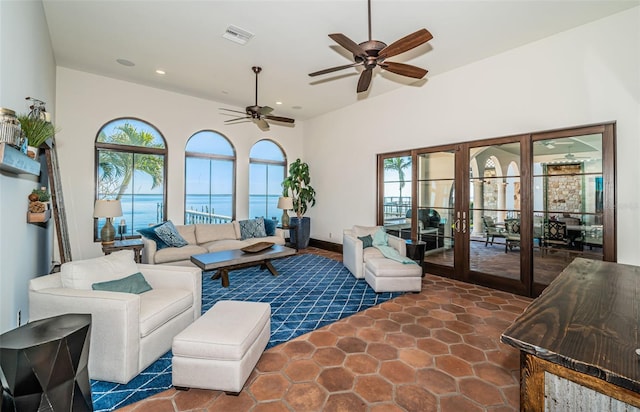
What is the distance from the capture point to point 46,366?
1.47 metres

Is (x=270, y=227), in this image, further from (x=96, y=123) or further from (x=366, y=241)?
(x=96, y=123)

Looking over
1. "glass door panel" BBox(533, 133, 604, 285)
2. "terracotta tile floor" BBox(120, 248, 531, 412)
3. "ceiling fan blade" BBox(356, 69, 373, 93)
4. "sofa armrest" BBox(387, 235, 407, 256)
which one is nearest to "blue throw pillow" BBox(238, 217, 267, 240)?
"sofa armrest" BBox(387, 235, 407, 256)

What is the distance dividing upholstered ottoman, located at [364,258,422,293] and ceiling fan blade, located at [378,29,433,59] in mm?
2689

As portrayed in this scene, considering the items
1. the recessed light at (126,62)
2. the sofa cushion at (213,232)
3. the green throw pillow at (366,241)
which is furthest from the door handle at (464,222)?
the recessed light at (126,62)

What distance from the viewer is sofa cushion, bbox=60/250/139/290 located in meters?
2.27

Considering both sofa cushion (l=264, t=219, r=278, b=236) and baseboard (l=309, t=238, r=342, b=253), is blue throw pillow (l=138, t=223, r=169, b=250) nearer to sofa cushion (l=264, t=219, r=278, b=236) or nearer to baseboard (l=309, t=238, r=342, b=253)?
sofa cushion (l=264, t=219, r=278, b=236)

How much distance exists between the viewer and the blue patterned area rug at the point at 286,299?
2023mm

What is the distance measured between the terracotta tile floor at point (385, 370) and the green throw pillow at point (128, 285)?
3.16ft

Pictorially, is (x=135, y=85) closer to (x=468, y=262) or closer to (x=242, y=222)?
(x=242, y=222)

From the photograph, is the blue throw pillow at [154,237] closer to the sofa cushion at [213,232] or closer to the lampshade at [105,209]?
the lampshade at [105,209]

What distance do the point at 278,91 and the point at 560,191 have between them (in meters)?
5.04

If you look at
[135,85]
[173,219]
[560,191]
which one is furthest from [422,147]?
[135,85]

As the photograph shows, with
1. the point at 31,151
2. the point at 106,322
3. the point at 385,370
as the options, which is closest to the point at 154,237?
the point at 31,151

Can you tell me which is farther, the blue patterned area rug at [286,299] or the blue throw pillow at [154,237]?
the blue throw pillow at [154,237]
